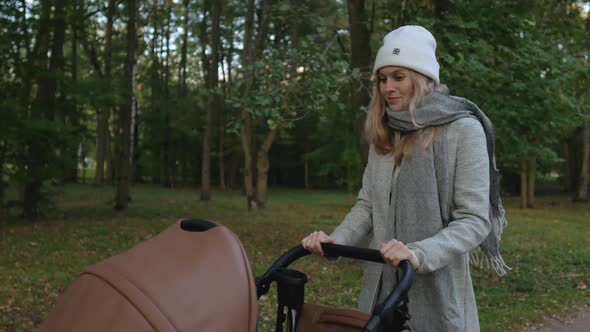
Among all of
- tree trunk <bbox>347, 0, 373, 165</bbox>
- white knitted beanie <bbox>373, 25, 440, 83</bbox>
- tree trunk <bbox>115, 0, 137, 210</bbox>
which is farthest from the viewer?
tree trunk <bbox>115, 0, 137, 210</bbox>

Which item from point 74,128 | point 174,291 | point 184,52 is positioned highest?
point 184,52

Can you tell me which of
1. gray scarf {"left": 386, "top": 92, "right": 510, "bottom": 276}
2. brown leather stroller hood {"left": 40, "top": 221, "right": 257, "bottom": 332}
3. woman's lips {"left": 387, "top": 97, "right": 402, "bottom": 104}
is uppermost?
woman's lips {"left": 387, "top": 97, "right": 402, "bottom": 104}

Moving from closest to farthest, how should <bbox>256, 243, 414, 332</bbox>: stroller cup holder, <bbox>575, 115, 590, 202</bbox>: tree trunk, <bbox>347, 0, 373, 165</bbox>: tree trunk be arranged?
<bbox>256, 243, 414, 332</bbox>: stroller cup holder
<bbox>347, 0, 373, 165</bbox>: tree trunk
<bbox>575, 115, 590, 202</bbox>: tree trunk

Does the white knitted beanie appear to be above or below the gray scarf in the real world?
above

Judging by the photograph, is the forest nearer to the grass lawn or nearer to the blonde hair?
the grass lawn

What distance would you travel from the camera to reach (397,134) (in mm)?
2354

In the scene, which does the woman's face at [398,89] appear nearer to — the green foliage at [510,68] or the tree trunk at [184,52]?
the green foliage at [510,68]

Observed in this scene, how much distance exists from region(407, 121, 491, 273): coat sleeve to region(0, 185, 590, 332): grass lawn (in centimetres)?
400

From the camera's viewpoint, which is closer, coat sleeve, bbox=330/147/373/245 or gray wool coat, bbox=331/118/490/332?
gray wool coat, bbox=331/118/490/332

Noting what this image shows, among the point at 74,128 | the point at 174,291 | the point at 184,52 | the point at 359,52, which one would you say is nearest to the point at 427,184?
the point at 174,291

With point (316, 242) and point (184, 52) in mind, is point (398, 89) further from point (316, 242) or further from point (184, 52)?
point (184, 52)

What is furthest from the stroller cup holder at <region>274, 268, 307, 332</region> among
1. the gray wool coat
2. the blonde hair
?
the blonde hair

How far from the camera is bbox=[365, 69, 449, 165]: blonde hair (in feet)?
7.36

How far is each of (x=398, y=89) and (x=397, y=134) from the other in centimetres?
17
